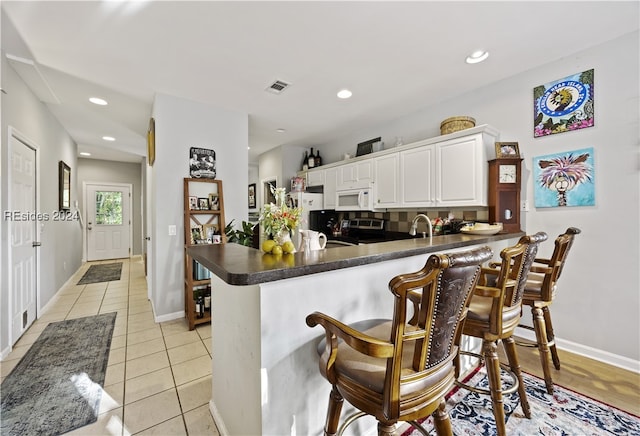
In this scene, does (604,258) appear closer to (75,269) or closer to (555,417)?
(555,417)

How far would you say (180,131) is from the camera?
10.5 ft

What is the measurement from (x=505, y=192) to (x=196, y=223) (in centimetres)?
344

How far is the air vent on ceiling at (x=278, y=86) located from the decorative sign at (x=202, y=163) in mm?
1106

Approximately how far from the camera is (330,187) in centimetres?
464

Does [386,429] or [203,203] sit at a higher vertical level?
[203,203]

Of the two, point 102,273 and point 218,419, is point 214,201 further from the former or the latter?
point 102,273

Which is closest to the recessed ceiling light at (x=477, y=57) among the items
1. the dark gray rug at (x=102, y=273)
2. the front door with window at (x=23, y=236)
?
the front door with window at (x=23, y=236)

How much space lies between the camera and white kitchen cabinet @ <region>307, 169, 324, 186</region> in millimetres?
4816

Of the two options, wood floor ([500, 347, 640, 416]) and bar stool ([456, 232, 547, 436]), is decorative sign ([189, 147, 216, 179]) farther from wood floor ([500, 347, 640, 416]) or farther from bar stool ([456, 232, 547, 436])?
wood floor ([500, 347, 640, 416])

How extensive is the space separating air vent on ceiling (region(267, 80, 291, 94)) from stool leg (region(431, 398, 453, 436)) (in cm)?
297

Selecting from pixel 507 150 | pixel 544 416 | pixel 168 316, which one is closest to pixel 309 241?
pixel 544 416

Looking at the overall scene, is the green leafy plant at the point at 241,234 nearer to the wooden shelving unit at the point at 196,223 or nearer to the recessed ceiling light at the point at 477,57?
the wooden shelving unit at the point at 196,223

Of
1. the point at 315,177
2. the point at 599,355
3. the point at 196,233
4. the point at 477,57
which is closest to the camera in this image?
the point at 599,355

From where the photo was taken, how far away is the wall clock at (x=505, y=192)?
8.74 ft
